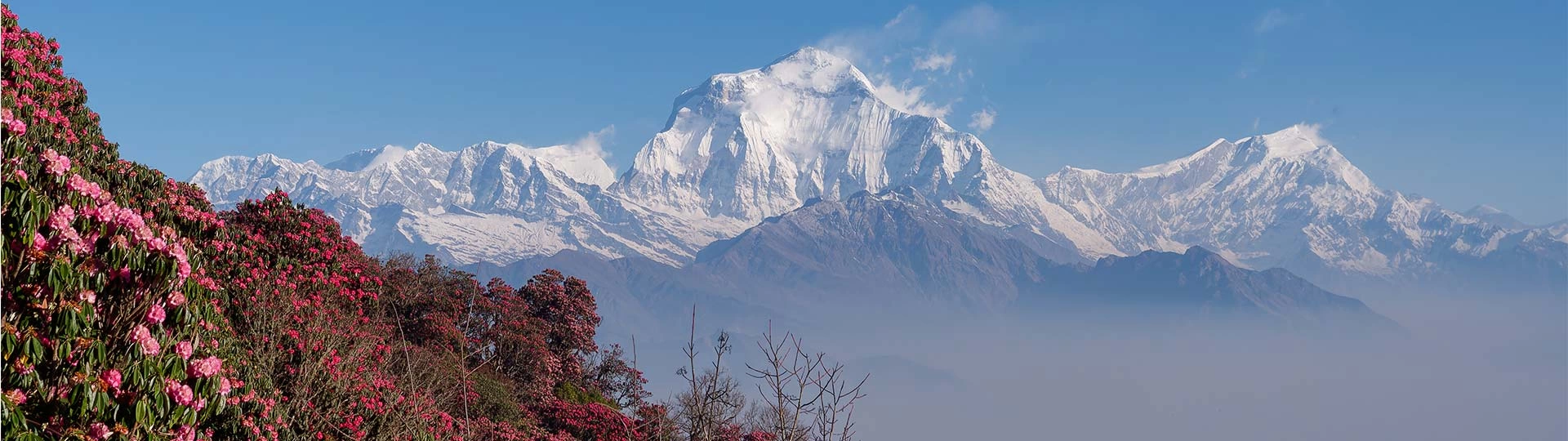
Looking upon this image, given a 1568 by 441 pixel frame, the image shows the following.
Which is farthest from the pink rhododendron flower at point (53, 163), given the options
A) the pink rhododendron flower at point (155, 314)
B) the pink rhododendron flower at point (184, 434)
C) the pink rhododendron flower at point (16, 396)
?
the pink rhododendron flower at point (184, 434)

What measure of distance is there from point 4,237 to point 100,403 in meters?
1.13

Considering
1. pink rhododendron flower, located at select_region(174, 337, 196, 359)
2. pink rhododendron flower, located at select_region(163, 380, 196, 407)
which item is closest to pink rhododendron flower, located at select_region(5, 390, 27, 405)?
pink rhododendron flower, located at select_region(163, 380, 196, 407)

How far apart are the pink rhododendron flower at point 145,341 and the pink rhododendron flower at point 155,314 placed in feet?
0.56

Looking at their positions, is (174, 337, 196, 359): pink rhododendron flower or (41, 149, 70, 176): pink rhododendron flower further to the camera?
(174, 337, 196, 359): pink rhododendron flower

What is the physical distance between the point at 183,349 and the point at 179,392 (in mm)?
278

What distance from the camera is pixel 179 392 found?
291 inches

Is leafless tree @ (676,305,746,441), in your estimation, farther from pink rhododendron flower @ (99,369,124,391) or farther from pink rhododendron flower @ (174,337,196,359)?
pink rhododendron flower @ (99,369,124,391)

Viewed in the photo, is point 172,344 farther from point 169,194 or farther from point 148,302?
point 169,194

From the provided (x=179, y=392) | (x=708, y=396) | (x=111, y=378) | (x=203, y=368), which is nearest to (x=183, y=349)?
(x=203, y=368)

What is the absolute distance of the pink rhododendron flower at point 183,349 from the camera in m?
7.44

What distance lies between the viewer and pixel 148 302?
748 cm

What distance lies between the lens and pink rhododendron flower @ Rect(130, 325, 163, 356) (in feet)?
23.6

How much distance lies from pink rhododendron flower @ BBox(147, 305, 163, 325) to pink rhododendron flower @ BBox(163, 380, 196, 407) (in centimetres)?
42

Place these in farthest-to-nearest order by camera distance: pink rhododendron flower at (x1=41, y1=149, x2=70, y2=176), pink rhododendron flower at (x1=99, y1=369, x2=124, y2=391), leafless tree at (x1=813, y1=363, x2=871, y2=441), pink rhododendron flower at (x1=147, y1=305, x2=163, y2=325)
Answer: leafless tree at (x1=813, y1=363, x2=871, y2=441), pink rhododendron flower at (x1=147, y1=305, x2=163, y2=325), pink rhododendron flower at (x1=41, y1=149, x2=70, y2=176), pink rhododendron flower at (x1=99, y1=369, x2=124, y2=391)
